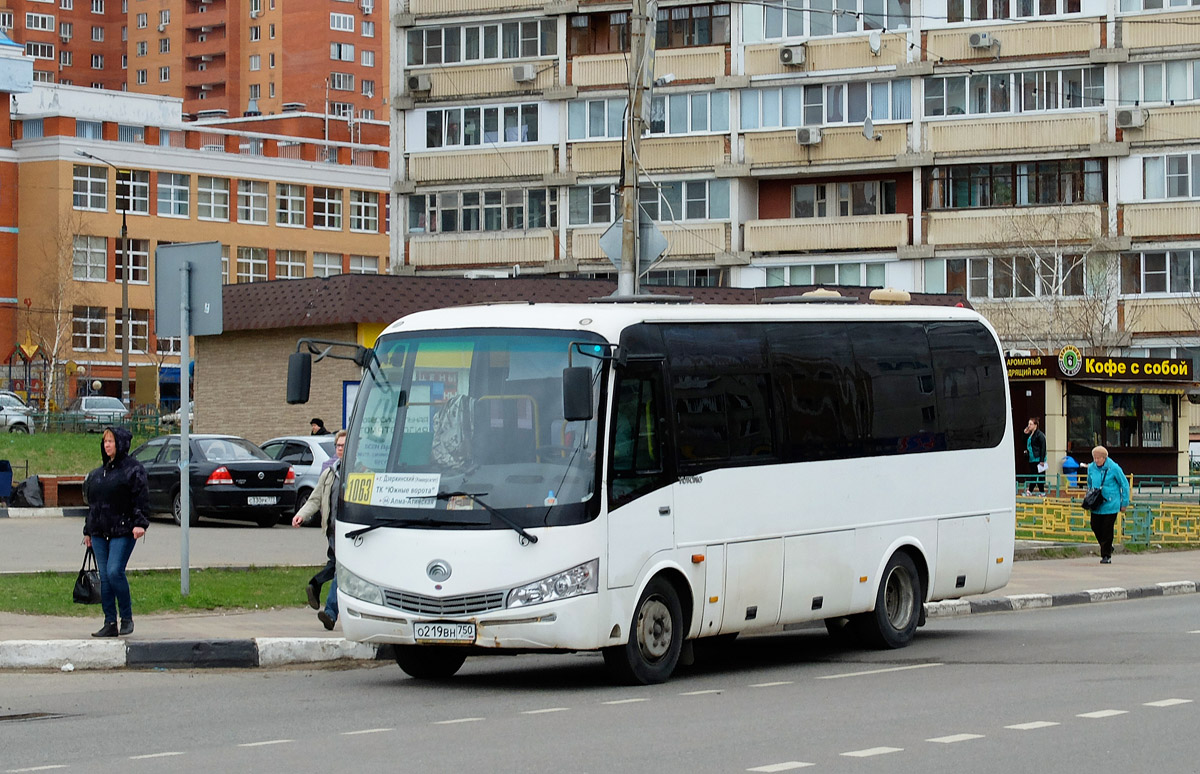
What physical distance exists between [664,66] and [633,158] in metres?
37.6

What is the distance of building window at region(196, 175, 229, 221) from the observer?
102 meters

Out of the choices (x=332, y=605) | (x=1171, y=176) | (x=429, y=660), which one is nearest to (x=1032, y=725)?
(x=429, y=660)

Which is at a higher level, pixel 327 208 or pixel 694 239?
pixel 327 208

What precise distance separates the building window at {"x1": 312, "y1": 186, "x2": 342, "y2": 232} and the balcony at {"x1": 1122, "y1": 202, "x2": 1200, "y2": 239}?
200ft

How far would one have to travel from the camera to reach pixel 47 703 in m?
11.8

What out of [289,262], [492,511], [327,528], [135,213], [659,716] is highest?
[135,213]

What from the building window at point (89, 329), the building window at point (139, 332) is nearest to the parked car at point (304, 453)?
the building window at point (89, 329)

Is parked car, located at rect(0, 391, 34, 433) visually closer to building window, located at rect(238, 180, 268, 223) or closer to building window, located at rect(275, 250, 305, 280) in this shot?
building window, located at rect(238, 180, 268, 223)

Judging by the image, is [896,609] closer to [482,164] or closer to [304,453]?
[304,453]

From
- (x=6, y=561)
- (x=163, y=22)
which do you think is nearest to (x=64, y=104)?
(x=163, y=22)

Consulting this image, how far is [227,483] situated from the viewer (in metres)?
29.7

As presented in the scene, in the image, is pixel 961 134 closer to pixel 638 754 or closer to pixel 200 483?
pixel 200 483

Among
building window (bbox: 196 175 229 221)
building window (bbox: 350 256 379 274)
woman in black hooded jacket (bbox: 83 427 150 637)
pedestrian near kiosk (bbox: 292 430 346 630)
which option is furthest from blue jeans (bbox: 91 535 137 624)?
building window (bbox: 350 256 379 274)

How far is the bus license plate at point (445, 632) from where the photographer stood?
40.0 feet
